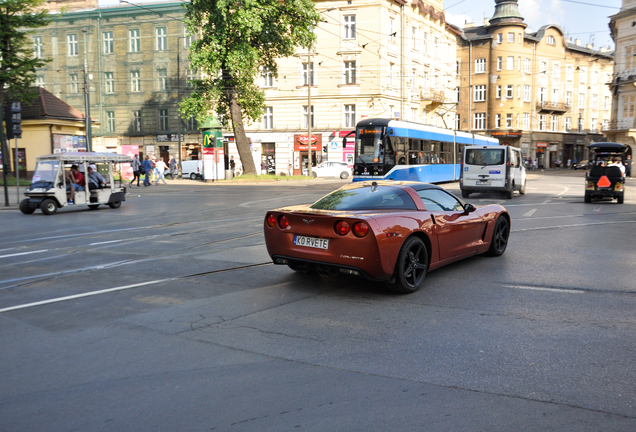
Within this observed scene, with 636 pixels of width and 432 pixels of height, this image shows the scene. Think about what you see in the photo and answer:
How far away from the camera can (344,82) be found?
157 feet

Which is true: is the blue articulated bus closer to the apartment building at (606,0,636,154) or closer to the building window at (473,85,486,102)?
the apartment building at (606,0,636,154)

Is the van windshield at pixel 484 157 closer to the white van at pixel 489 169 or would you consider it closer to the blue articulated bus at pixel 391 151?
the white van at pixel 489 169

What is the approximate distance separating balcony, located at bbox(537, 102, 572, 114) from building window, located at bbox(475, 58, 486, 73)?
843cm

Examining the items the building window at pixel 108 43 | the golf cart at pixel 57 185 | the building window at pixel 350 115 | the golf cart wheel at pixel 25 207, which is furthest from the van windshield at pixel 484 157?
the building window at pixel 108 43

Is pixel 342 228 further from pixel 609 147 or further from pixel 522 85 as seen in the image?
pixel 522 85

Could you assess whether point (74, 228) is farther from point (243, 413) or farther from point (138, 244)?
point (243, 413)

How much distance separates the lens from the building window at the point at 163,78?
53.3 m

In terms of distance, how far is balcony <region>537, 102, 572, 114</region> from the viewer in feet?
229

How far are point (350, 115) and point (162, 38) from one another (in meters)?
20.4

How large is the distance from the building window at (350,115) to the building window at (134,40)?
22.2m

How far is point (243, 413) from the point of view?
11.3 ft

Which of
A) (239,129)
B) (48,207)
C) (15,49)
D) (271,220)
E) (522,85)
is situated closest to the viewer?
(271,220)

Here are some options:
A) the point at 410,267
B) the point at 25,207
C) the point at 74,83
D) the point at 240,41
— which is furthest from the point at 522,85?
the point at 410,267

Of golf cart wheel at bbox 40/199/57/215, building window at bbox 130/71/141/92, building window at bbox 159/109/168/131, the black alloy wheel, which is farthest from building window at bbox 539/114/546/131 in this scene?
the black alloy wheel
